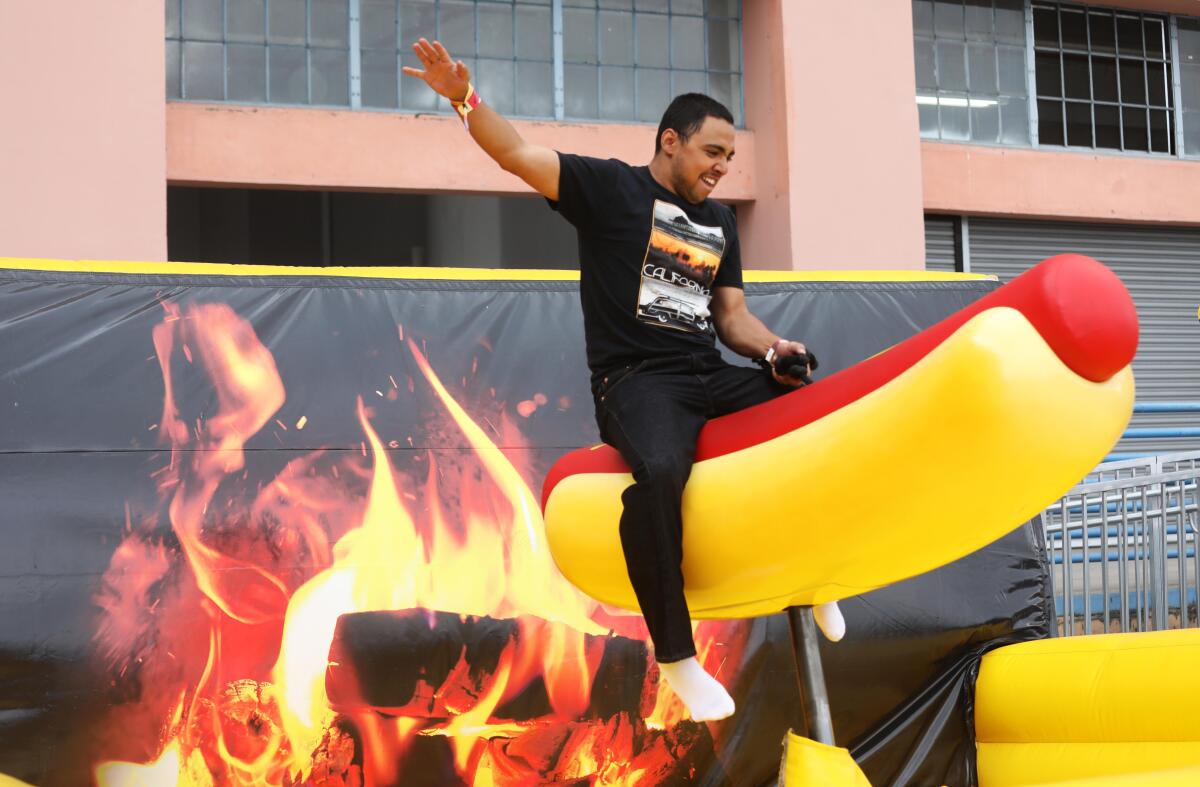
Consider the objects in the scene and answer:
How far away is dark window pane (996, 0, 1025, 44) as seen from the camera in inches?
378

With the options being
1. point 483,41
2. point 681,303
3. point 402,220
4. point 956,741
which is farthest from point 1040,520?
point 402,220

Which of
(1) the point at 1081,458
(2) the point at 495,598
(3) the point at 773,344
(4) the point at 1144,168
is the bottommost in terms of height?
(2) the point at 495,598

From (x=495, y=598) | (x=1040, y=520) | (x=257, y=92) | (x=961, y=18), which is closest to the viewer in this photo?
(x=495, y=598)

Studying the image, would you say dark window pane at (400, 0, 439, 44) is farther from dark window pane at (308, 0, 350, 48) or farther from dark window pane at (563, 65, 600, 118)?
dark window pane at (563, 65, 600, 118)

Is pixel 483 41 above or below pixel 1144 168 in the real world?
above

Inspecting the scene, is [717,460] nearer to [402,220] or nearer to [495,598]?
[495,598]

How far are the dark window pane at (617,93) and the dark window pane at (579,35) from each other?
0.51ft

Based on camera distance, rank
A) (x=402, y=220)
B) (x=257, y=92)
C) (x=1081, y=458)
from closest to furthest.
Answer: (x=1081, y=458) → (x=257, y=92) → (x=402, y=220)

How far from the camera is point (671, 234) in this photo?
3.00 meters

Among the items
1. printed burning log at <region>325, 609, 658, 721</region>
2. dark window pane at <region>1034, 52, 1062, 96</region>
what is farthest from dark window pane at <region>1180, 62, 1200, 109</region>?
printed burning log at <region>325, 609, 658, 721</region>

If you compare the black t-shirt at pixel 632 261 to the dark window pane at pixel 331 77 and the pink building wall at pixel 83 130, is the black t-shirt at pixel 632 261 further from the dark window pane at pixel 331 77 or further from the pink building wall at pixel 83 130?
the dark window pane at pixel 331 77

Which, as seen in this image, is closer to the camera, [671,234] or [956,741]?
[671,234]

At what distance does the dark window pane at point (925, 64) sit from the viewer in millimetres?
9336

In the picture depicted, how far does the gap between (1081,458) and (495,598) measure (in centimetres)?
236
